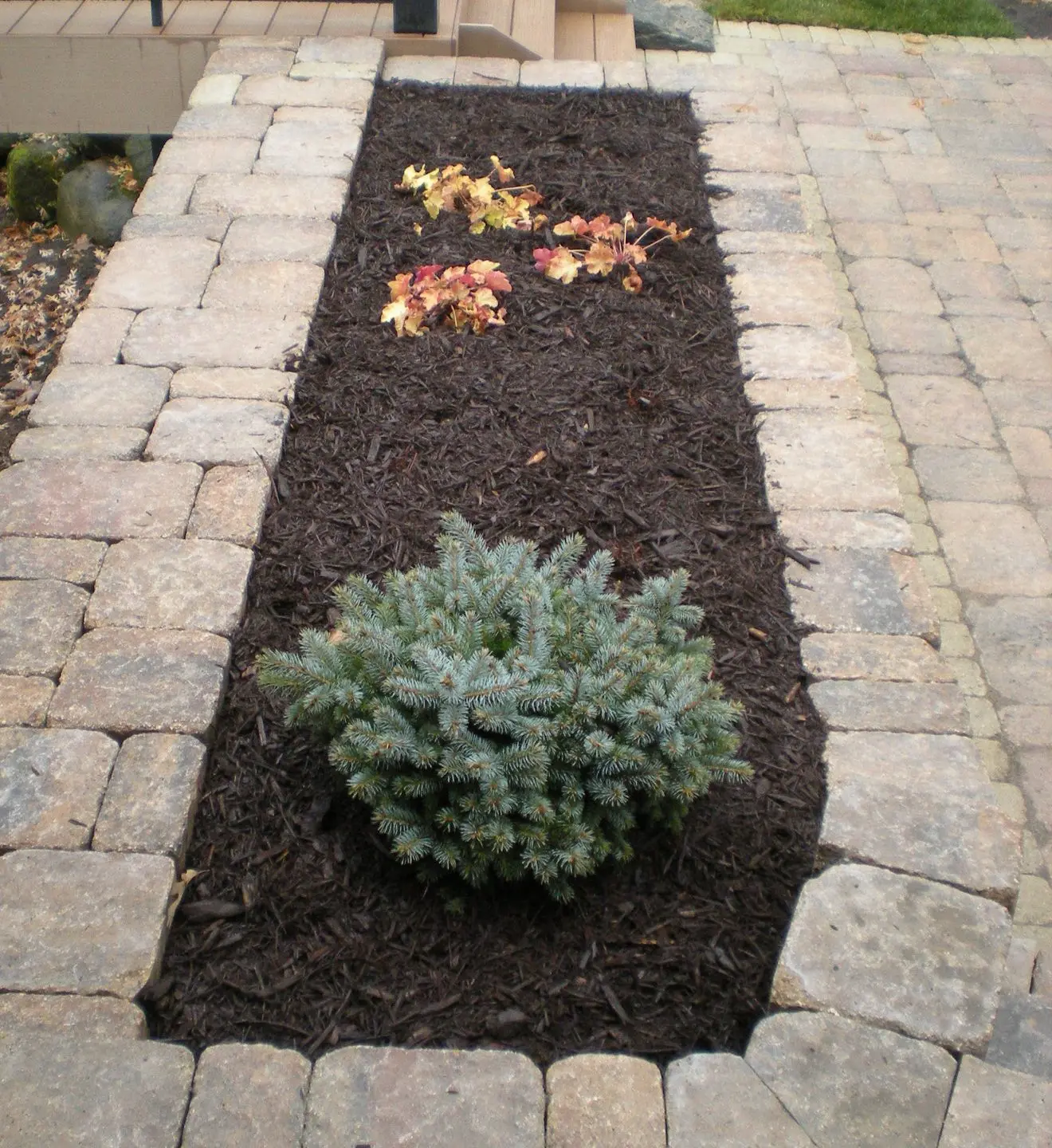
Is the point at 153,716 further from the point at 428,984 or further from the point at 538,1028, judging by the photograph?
the point at 538,1028

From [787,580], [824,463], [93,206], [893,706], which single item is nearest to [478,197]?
[824,463]

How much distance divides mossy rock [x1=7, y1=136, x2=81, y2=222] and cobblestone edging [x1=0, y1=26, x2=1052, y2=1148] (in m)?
1.38

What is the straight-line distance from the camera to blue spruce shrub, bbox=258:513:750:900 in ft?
7.79

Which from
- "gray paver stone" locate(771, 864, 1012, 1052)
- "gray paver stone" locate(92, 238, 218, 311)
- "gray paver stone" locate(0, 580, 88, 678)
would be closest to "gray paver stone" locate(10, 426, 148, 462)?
"gray paver stone" locate(0, 580, 88, 678)

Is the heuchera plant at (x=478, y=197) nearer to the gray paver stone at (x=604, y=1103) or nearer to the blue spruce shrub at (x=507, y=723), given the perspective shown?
the blue spruce shrub at (x=507, y=723)

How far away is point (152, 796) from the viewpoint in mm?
2705

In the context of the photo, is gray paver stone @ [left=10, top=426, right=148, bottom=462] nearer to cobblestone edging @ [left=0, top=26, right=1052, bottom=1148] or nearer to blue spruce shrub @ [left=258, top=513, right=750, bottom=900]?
cobblestone edging @ [left=0, top=26, right=1052, bottom=1148]

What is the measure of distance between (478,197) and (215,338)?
1.44m

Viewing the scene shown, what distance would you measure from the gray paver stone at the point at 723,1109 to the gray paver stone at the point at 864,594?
138 cm

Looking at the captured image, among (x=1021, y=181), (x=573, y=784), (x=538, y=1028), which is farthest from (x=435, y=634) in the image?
(x=1021, y=181)

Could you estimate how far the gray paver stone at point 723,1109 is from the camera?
2109 mm

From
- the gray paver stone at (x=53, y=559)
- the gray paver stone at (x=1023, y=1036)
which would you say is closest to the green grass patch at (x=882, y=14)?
the gray paver stone at (x=53, y=559)

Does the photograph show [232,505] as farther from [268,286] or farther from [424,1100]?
[424,1100]

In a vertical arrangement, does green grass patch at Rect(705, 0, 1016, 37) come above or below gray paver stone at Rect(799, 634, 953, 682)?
below
